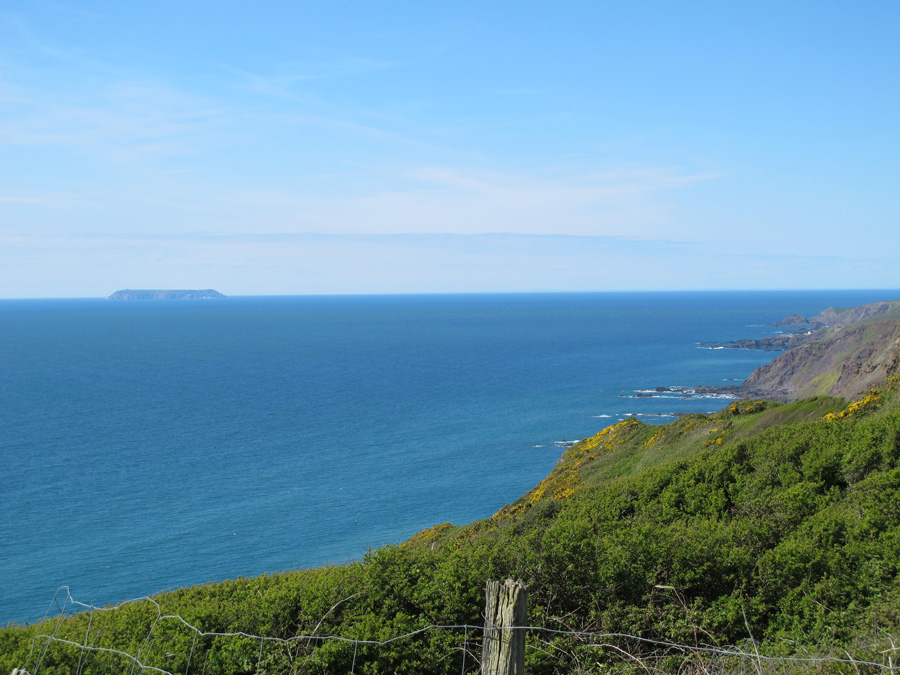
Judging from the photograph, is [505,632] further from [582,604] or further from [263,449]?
[263,449]

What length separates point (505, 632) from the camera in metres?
5.43

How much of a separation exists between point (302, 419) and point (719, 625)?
75778 millimetres

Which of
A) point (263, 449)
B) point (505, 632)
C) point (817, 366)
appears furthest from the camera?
point (817, 366)

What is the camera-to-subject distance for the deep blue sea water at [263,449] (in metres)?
43.1

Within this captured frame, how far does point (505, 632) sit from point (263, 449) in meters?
66.2

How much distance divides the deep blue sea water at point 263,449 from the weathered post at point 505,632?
38516 mm

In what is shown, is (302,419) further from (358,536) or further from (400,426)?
(358,536)

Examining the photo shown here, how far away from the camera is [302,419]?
8138 cm

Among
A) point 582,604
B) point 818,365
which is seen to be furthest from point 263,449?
point 818,365

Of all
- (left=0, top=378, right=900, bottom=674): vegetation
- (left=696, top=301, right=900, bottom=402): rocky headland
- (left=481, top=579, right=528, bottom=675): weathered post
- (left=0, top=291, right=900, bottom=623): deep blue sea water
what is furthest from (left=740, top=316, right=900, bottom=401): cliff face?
(left=481, top=579, right=528, bottom=675): weathered post

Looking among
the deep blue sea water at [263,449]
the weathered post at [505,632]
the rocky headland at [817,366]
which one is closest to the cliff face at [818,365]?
the rocky headland at [817,366]

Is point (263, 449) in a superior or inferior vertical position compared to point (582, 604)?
inferior

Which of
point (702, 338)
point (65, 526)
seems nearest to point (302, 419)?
point (65, 526)

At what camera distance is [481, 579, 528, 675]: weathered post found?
5.41 meters
